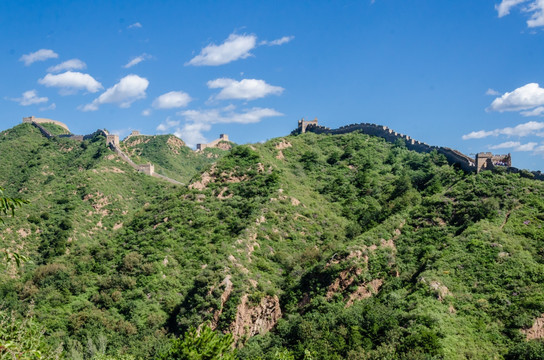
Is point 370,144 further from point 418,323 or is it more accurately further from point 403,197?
point 418,323

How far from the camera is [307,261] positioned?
123 ft

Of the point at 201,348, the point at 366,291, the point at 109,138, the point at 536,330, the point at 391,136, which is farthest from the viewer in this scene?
the point at 109,138

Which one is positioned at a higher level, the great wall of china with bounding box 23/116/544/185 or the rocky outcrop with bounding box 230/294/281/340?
the great wall of china with bounding box 23/116/544/185

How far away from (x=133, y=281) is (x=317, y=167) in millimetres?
25845

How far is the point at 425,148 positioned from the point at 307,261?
84.7ft

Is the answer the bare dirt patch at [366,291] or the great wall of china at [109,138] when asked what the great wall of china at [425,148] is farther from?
the great wall of china at [109,138]

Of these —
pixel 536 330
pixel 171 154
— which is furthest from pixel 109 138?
pixel 536 330

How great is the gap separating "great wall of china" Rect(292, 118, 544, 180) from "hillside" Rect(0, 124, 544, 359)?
1.35m

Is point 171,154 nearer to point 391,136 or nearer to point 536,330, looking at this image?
point 391,136

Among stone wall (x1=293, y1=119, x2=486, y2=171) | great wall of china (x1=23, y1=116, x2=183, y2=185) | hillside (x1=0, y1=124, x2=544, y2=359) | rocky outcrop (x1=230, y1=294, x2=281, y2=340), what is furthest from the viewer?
great wall of china (x1=23, y1=116, x2=183, y2=185)

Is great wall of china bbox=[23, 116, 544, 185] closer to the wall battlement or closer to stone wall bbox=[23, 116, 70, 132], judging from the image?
stone wall bbox=[23, 116, 70, 132]

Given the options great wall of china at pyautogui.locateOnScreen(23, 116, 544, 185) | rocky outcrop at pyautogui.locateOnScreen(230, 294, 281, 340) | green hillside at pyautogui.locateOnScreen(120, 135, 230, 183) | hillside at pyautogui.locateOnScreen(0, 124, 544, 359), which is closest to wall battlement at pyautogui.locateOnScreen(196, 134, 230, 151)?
green hillside at pyautogui.locateOnScreen(120, 135, 230, 183)

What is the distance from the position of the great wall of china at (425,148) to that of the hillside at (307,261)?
1.35 meters

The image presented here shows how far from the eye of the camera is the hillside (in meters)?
26.2
